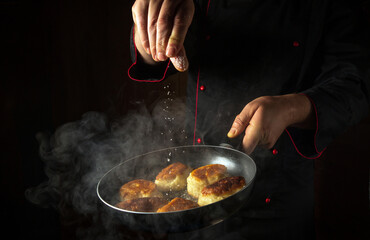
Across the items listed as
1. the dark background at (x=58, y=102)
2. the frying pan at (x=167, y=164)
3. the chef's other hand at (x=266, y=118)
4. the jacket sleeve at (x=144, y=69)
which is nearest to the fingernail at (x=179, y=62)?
the chef's other hand at (x=266, y=118)

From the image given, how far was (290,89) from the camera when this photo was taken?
4.85ft

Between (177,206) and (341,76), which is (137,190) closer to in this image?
(177,206)

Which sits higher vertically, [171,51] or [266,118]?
[171,51]

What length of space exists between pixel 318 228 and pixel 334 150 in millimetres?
701

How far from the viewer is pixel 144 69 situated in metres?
1.55

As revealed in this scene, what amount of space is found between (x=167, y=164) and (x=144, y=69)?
55cm

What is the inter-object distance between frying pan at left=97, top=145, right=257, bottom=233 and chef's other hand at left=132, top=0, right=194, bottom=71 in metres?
0.49

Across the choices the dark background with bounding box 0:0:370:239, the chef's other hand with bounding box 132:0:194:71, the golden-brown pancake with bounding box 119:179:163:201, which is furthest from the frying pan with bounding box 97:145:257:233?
the dark background with bounding box 0:0:370:239

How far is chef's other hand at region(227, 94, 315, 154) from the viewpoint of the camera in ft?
3.04

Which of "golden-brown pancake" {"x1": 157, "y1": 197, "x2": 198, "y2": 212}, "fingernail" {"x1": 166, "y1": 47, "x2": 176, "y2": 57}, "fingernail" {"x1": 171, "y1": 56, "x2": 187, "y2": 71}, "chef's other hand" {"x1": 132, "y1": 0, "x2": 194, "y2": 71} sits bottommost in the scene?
"golden-brown pancake" {"x1": 157, "y1": 197, "x2": 198, "y2": 212}

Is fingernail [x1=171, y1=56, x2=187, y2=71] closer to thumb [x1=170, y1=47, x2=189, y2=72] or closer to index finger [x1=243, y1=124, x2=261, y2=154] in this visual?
thumb [x1=170, y1=47, x2=189, y2=72]

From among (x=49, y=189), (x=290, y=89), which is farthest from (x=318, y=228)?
(x=49, y=189)

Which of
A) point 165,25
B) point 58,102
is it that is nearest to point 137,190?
point 165,25

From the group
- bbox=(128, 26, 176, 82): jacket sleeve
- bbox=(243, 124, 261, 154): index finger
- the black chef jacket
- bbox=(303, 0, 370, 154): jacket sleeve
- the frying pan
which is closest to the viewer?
the frying pan
